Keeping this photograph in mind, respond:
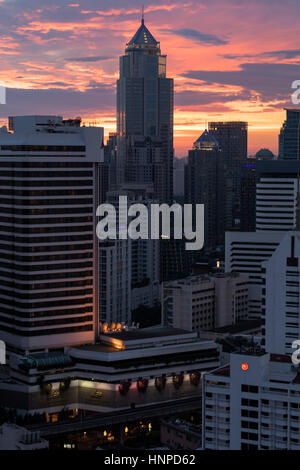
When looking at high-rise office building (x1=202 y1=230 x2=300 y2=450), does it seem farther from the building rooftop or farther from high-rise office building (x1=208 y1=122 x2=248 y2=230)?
high-rise office building (x1=208 y1=122 x2=248 y2=230)

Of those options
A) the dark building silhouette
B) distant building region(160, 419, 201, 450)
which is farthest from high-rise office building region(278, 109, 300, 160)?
distant building region(160, 419, 201, 450)

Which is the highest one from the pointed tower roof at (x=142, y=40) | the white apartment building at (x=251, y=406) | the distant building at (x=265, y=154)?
the pointed tower roof at (x=142, y=40)

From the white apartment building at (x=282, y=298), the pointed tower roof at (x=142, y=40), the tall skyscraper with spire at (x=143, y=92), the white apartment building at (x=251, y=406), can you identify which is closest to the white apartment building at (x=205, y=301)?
the white apartment building at (x=282, y=298)

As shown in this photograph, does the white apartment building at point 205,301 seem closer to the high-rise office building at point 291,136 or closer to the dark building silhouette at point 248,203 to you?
the high-rise office building at point 291,136

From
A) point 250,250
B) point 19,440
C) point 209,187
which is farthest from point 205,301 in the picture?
point 209,187
